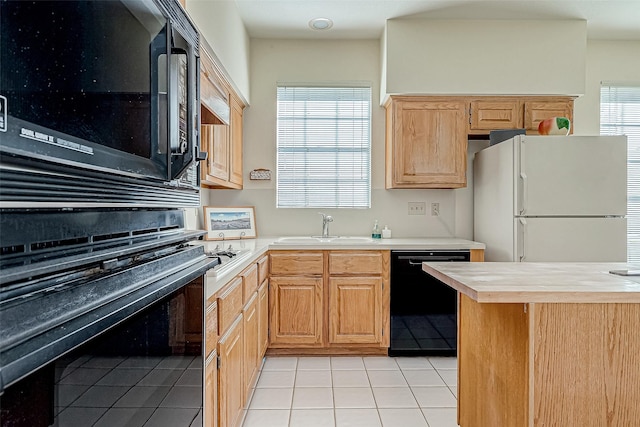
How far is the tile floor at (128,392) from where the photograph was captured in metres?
0.56

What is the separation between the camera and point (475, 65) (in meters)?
3.33

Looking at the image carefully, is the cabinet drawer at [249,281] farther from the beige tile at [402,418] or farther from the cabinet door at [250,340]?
the beige tile at [402,418]

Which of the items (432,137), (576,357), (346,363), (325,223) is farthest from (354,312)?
(576,357)

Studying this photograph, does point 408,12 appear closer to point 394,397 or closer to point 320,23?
point 320,23

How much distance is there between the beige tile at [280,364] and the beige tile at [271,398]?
343 millimetres

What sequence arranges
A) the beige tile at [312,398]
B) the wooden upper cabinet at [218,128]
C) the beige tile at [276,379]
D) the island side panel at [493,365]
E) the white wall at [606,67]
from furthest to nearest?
the white wall at [606,67], the beige tile at [276,379], the beige tile at [312,398], the wooden upper cabinet at [218,128], the island side panel at [493,365]

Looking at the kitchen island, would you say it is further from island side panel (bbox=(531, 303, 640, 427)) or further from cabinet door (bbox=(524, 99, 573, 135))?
cabinet door (bbox=(524, 99, 573, 135))

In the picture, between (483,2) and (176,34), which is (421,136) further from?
(176,34)

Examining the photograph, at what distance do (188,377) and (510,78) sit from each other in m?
3.40

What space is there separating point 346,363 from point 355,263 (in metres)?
0.77

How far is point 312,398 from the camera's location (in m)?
2.44

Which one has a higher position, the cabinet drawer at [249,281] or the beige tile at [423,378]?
the cabinet drawer at [249,281]

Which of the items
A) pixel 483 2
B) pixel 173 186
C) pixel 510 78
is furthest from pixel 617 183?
pixel 173 186

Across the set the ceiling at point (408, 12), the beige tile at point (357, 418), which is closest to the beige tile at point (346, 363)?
the beige tile at point (357, 418)
